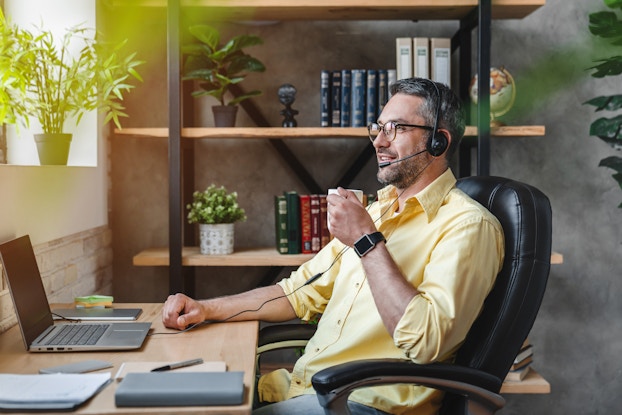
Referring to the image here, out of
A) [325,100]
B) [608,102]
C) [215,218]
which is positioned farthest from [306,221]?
[608,102]

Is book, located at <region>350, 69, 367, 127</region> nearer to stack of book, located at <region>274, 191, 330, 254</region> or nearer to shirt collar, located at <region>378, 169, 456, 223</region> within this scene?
stack of book, located at <region>274, 191, 330, 254</region>

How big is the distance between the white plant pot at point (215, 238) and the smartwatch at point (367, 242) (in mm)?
1093

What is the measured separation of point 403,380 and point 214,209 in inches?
53.2

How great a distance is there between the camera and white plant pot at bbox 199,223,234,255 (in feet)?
8.46

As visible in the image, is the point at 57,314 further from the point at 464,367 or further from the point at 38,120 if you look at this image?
the point at 464,367

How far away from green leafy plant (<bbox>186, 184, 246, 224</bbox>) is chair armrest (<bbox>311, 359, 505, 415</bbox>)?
128 centimetres

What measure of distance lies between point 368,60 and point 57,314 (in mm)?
1697

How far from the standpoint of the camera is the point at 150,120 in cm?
287

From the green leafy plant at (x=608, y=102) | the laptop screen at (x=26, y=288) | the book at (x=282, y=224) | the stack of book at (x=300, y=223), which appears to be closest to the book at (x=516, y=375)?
A: the green leafy plant at (x=608, y=102)

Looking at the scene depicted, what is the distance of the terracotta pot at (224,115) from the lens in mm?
2633

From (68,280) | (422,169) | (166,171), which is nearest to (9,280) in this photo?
(68,280)

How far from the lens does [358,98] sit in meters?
2.62

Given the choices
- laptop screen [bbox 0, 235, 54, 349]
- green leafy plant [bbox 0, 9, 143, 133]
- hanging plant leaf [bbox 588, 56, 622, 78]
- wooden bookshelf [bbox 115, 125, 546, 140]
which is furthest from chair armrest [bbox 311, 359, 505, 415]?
hanging plant leaf [bbox 588, 56, 622, 78]

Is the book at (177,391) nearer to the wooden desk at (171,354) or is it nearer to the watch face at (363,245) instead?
the wooden desk at (171,354)
